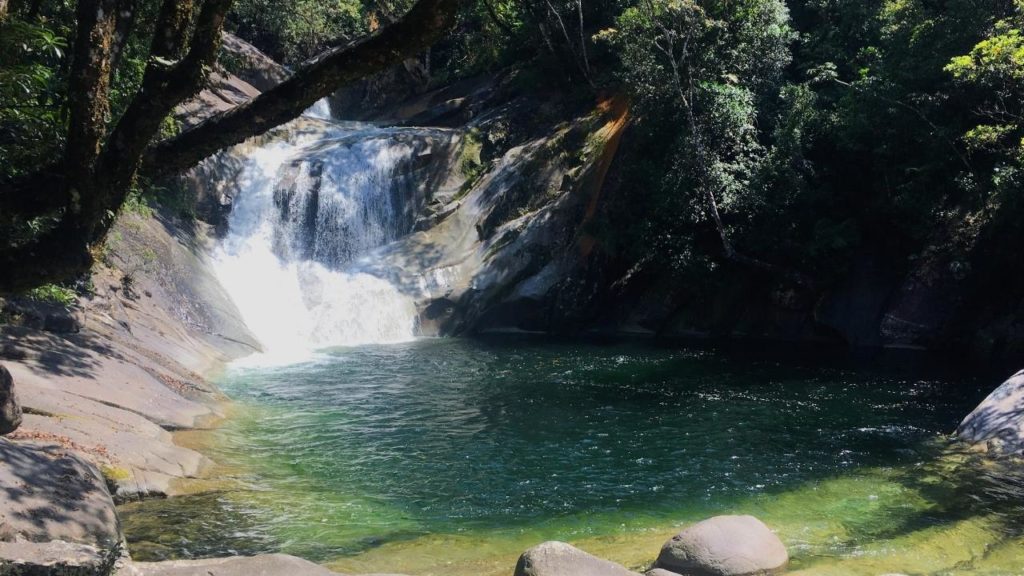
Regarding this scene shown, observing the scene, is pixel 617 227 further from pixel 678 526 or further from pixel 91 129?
pixel 91 129

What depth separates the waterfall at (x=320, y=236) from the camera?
2498 centimetres

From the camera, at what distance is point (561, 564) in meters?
6.78

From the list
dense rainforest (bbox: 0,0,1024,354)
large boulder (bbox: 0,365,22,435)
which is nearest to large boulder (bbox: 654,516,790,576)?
large boulder (bbox: 0,365,22,435)

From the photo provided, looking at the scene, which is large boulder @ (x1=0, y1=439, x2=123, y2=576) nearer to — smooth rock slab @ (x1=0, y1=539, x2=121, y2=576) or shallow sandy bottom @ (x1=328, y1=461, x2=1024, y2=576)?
smooth rock slab @ (x1=0, y1=539, x2=121, y2=576)

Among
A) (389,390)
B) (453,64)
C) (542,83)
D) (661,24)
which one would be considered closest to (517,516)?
(389,390)

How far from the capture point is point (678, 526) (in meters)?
9.24

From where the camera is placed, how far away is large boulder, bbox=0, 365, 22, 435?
27.7 ft

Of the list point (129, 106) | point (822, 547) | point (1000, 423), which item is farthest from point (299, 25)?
point (822, 547)

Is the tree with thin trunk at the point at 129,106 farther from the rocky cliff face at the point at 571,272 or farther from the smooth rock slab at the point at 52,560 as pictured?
the rocky cliff face at the point at 571,272

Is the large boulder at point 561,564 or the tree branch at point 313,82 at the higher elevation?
the tree branch at point 313,82

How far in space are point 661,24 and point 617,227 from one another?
637cm

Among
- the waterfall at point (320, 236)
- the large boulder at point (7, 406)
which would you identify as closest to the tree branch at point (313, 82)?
the large boulder at point (7, 406)

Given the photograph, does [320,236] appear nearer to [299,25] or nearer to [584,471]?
[584,471]

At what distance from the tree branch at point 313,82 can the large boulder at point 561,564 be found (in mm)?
4167
